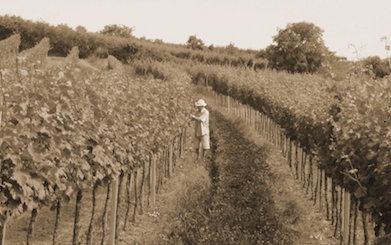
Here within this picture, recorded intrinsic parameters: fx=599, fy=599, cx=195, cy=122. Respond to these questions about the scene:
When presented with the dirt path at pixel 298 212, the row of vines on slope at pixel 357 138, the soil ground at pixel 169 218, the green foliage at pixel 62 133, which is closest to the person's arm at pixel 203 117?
the soil ground at pixel 169 218

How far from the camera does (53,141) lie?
7840mm

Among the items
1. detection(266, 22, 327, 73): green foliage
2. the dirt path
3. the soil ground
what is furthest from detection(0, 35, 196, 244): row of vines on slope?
detection(266, 22, 327, 73): green foliage

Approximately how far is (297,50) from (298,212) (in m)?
50.1

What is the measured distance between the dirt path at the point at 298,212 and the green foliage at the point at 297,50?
44.3 metres

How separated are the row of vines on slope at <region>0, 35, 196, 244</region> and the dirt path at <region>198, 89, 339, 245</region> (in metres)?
3.57

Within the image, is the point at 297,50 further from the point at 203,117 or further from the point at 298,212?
the point at 298,212

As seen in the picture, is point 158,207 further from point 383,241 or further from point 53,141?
point 383,241

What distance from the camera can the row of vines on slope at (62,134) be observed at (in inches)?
266

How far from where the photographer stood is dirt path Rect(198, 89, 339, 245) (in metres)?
12.5

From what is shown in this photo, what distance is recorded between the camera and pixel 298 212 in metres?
14.2

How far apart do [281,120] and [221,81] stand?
2804 centimetres

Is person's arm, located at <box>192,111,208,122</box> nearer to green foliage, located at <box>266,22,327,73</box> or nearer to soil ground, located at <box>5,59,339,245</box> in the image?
soil ground, located at <box>5,59,339,245</box>

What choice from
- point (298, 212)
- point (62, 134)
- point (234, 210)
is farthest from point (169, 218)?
point (62, 134)

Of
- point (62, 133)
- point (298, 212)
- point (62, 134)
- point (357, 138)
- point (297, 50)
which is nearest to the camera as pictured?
point (62, 133)
